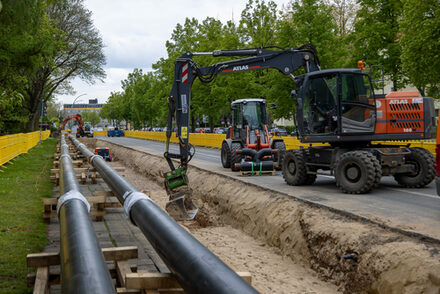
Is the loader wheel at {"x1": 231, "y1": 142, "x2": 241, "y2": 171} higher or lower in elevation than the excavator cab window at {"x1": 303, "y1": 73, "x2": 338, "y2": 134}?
lower

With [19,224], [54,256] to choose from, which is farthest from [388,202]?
[19,224]

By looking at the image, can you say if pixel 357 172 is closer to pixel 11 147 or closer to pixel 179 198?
pixel 179 198

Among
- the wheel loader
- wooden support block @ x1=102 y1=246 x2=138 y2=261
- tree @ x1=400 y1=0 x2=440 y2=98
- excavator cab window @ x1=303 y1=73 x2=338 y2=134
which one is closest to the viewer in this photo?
wooden support block @ x1=102 y1=246 x2=138 y2=261

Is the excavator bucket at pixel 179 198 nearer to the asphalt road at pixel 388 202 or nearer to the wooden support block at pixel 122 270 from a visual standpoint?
the asphalt road at pixel 388 202

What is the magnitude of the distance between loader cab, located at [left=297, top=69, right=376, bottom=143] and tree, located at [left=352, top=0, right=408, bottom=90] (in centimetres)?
1559

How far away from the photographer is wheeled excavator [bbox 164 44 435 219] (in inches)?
384

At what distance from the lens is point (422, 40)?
20109 mm

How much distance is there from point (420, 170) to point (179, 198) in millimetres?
6064

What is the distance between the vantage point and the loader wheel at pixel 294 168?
37.3 feet

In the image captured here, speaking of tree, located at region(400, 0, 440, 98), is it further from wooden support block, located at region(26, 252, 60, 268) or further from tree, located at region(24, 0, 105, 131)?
tree, located at region(24, 0, 105, 131)

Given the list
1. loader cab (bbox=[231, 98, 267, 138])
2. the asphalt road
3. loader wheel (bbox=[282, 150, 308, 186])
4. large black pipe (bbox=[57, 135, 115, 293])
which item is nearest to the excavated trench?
the asphalt road

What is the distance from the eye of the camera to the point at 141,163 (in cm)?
2194

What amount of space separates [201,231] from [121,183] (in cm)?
299

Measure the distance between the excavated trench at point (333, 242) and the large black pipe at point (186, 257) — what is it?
296cm
